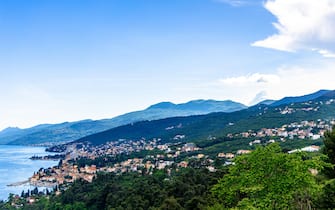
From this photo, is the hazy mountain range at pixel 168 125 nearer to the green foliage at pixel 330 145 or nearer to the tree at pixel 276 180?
the green foliage at pixel 330 145

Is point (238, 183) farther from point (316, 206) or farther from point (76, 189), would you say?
point (76, 189)

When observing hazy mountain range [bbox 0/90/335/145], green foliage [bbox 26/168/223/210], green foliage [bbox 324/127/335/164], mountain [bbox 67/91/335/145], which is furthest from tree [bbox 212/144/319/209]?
hazy mountain range [bbox 0/90/335/145]

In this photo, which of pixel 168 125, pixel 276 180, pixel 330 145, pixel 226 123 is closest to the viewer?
pixel 276 180

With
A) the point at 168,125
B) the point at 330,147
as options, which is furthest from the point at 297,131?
the point at 168,125

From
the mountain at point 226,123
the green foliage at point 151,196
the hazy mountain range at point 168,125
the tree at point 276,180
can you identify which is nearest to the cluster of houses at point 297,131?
the mountain at point 226,123

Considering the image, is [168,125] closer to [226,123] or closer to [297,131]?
[226,123]

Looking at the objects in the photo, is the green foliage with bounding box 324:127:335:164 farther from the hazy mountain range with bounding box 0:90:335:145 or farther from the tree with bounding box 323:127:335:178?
the hazy mountain range with bounding box 0:90:335:145

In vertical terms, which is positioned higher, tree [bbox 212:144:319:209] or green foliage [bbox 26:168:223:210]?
tree [bbox 212:144:319:209]

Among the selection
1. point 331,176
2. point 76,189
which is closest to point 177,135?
point 76,189
